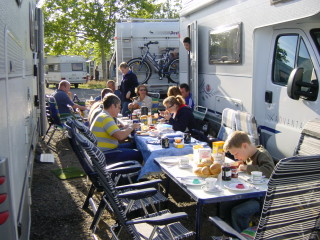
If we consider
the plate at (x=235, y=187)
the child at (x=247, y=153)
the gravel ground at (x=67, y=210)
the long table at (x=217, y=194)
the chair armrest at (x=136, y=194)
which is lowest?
the gravel ground at (x=67, y=210)

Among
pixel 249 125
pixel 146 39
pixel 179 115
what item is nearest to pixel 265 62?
pixel 249 125

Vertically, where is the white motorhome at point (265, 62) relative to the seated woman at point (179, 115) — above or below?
above

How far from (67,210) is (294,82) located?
10.2 feet

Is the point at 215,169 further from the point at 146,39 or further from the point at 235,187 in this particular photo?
the point at 146,39

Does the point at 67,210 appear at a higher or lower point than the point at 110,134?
lower

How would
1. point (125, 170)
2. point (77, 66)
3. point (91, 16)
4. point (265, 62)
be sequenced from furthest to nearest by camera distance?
point (77, 66)
point (91, 16)
point (265, 62)
point (125, 170)

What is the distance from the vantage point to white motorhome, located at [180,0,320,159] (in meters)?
4.31

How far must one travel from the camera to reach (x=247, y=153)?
3.51 metres

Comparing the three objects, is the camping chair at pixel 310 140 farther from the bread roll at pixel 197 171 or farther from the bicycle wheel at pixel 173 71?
the bicycle wheel at pixel 173 71

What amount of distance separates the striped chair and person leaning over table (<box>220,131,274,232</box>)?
1.88m

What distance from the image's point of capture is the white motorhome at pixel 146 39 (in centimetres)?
1180

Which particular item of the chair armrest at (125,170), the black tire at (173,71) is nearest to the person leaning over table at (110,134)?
the chair armrest at (125,170)

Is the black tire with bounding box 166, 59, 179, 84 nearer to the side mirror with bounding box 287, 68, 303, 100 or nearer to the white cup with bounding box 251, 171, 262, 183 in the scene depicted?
the side mirror with bounding box 287, 68, 303, 100

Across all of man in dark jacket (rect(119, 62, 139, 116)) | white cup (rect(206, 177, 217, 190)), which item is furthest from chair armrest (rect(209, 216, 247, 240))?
man in dark jacket (rect(119, 62, 139, 116))
